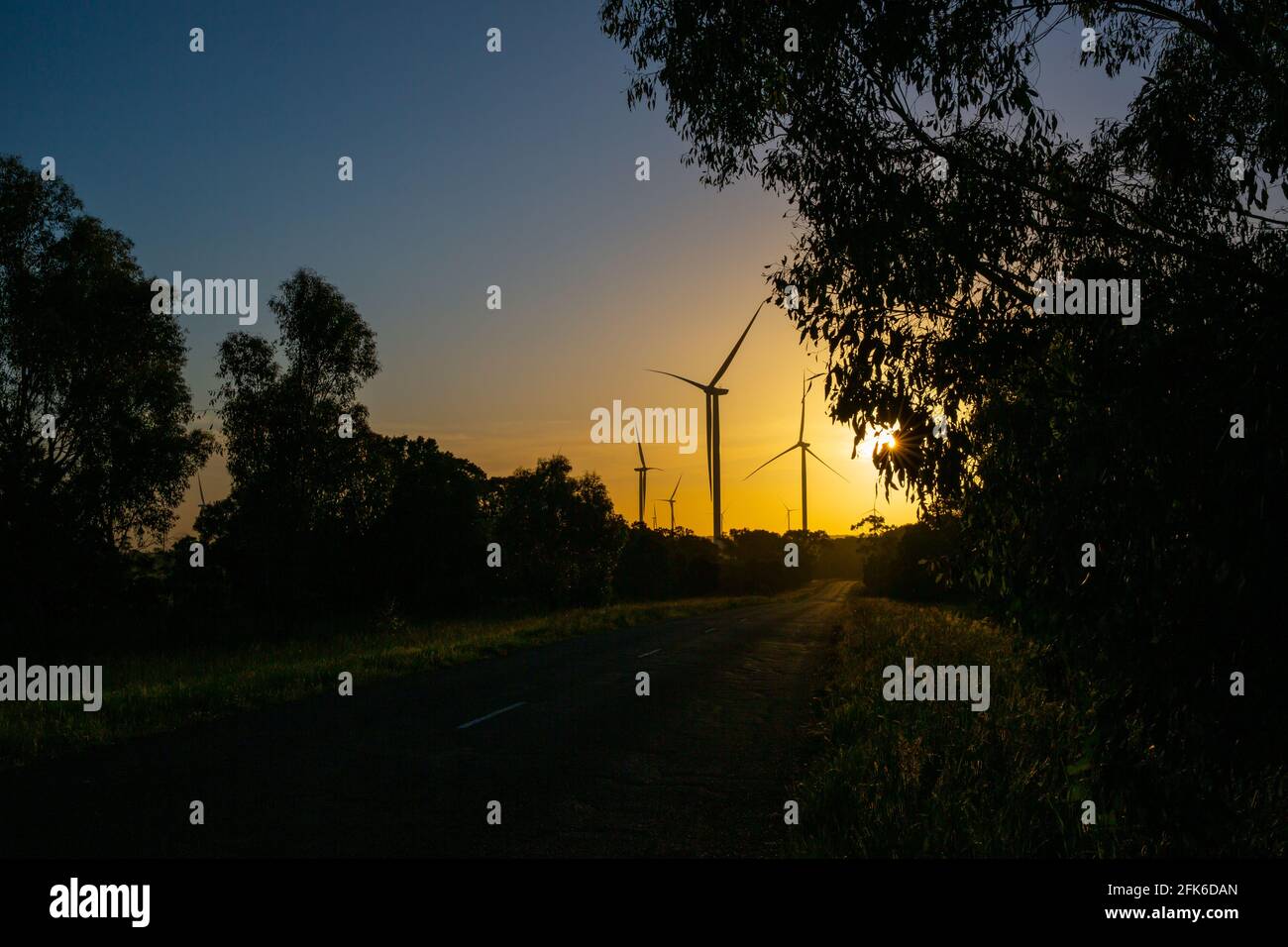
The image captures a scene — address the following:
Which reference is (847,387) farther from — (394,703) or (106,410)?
(106,410)

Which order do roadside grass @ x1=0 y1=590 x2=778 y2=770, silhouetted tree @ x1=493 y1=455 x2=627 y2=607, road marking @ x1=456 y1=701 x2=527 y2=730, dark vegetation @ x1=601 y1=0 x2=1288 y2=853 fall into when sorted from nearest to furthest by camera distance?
1. dark vegetation @ x1=601 y1=0 x2=1288 y2=853
2. roadside grass @ x1=0 y1=590 x2=778 y2=770
3. road marking @ x1=456 y1=701 x2=527 y2=730
4. silhouetted tree @ x1=493 y1=455 x2=627 y2=607

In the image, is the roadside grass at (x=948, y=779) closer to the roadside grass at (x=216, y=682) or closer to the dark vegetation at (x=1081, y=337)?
the dark vegetation at (x=1081, y=337)

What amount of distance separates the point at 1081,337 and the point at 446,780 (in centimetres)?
659

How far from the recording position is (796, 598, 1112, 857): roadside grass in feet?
20.5

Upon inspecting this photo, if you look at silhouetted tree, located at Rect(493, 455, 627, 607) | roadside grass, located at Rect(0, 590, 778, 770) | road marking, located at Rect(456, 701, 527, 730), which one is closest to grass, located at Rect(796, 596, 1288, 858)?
road marking, located at Rect(456, 701, 527, 730)

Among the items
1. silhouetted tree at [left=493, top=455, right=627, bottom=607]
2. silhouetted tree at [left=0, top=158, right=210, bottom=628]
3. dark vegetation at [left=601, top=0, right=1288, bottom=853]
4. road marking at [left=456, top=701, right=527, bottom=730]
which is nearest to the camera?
dark vegetation at [left=601, top=0, right=1288, bottom=853]

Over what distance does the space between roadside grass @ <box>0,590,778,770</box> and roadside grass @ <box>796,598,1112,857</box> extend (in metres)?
8.09

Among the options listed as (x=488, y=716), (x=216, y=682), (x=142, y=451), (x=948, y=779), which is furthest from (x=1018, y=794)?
(x=142, y=451)

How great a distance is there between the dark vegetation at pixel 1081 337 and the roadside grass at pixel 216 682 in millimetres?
9229

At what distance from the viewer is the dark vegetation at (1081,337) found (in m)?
5.58

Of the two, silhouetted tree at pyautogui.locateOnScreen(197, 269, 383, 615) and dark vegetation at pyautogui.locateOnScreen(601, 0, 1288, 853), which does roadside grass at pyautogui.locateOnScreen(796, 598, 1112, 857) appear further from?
silhouetted tree at pyautogui.locateOnScreen(197, 269, 383, 615)

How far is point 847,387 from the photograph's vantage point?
7.52 m

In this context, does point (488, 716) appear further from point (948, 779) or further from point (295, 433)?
point (295, 433)
